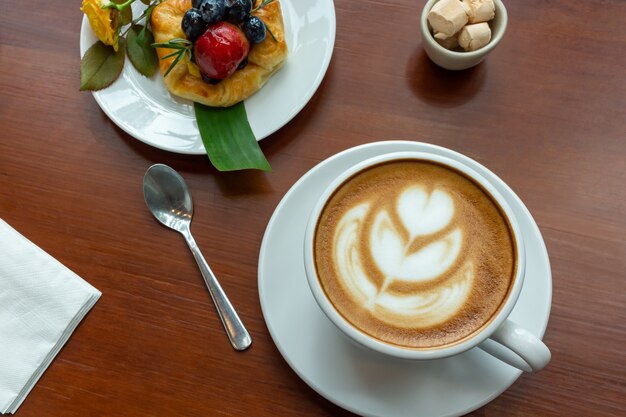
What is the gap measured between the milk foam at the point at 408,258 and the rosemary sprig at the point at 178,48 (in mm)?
402

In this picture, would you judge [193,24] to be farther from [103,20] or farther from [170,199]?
[170,199]

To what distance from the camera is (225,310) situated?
93cm

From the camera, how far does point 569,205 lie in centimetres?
95

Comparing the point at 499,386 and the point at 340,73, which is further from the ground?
the point at 340,73

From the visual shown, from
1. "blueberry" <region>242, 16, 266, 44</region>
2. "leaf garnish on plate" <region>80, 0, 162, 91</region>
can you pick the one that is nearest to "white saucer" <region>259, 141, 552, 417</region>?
"blueberry" <region>242, 16, 266, 44</region>

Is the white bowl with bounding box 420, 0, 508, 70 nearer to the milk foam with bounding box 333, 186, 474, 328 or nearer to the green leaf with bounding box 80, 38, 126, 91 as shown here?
the milk foam with bounding box 333, 186, 474, 328

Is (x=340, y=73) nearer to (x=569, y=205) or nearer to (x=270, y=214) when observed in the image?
(x=270, y=214)

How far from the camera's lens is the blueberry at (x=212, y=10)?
0.92 metres

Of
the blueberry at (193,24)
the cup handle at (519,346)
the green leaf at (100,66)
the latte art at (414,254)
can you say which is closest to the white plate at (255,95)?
the green leaf at (100,66)

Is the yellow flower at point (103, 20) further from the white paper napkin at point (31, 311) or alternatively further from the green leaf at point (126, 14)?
the white paper napkin at point (31, 311)

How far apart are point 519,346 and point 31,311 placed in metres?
0.77

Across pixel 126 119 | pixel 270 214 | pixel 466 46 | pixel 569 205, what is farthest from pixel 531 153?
pixel 126 119

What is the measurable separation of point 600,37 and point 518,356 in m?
0.62

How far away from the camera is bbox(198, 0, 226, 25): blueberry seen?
92cm
